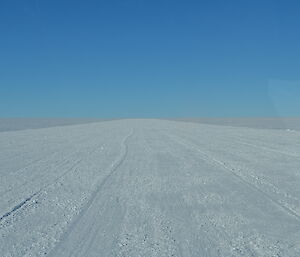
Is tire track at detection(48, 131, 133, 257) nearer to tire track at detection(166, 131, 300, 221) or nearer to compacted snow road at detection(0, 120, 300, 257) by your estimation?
compacted snow road at detection(0, 120, 300, 257)

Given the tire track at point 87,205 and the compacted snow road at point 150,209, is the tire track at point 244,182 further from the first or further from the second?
the tire track at point 87,205

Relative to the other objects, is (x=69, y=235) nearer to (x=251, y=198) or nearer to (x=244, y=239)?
(x=244, y=239)

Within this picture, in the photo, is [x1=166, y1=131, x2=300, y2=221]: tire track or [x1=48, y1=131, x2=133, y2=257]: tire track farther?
[x1=166, y1=131, x2=300, y2=221]: tire track

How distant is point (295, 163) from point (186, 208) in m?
6.69

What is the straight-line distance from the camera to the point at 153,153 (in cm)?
1470

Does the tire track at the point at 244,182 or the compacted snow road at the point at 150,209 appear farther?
the tire track at the point at 244,182

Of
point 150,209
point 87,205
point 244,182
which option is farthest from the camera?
point 244,182

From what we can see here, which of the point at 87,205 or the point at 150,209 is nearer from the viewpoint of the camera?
the point at 150,209

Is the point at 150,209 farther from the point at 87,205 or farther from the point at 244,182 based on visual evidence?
the point at 244,182

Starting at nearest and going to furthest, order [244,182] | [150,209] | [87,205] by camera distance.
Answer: [150,209], [87,205], [244,182]

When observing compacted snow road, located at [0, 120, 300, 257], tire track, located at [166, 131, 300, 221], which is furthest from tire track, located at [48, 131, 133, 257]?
tire track, located at [166, 131, 300, 221]

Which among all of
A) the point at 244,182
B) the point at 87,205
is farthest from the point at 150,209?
the point at 244,182

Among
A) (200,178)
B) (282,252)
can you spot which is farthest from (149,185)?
(282,252)

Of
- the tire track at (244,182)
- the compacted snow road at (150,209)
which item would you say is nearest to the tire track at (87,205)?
the compacted snow road at (150,209)
